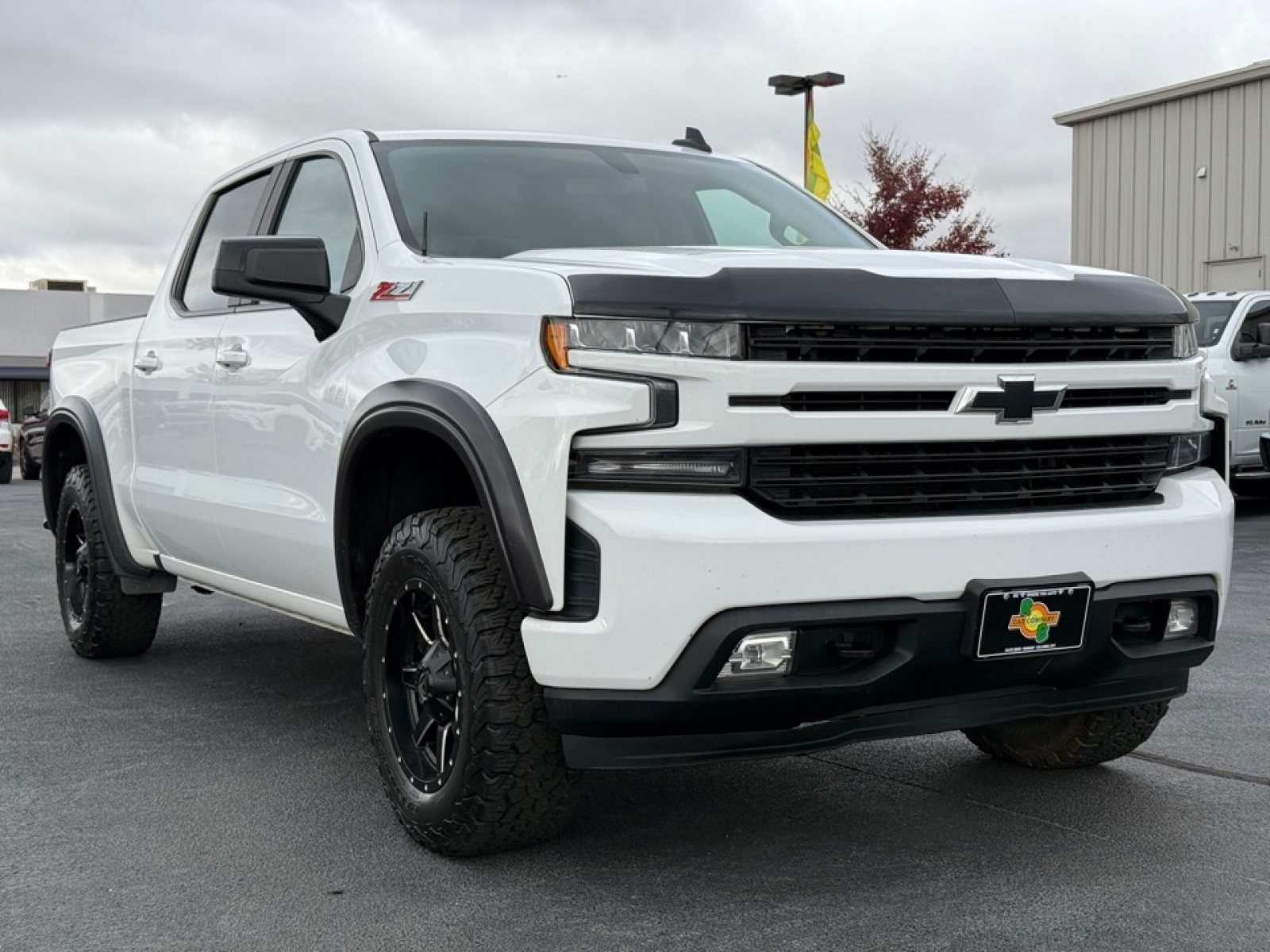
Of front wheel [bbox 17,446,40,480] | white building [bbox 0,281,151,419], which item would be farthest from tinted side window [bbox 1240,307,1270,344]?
white building [bbox 0,281,151,419]

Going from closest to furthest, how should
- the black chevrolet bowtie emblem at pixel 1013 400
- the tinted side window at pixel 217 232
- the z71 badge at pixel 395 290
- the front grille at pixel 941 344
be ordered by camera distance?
the front grille at pixel 941 344 → the black chevrolet bowtie emblem at pixel 1013 400 → the z71 badge at pixel 395 290 → the tinted side window at pixel 217 232

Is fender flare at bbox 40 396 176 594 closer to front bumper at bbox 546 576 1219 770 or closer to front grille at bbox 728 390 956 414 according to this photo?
front bumper at bbox 546 576 1219 770

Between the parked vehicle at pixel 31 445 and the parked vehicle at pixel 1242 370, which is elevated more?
the parked vehicle at pixel 1242 370

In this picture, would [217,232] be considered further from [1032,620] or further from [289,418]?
[1032,620]

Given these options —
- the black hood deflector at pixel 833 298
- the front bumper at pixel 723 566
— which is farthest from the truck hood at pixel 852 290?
the front bumper at pixel 723 566

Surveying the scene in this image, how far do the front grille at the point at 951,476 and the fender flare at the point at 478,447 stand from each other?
1.59 feet

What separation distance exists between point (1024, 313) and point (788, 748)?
1.09 m

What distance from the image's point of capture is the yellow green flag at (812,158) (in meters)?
18.7

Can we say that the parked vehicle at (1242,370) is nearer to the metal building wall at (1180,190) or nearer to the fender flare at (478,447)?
the metal building wall at (1180,190)

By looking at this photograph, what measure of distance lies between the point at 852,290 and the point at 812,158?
1585cm

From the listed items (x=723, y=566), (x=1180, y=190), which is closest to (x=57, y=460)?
(x=723, y=566)

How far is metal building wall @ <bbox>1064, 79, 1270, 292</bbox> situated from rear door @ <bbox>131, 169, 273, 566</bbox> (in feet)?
60.9

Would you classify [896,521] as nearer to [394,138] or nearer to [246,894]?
[246,894]

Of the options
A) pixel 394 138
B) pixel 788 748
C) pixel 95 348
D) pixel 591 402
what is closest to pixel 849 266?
pixel 591 402
